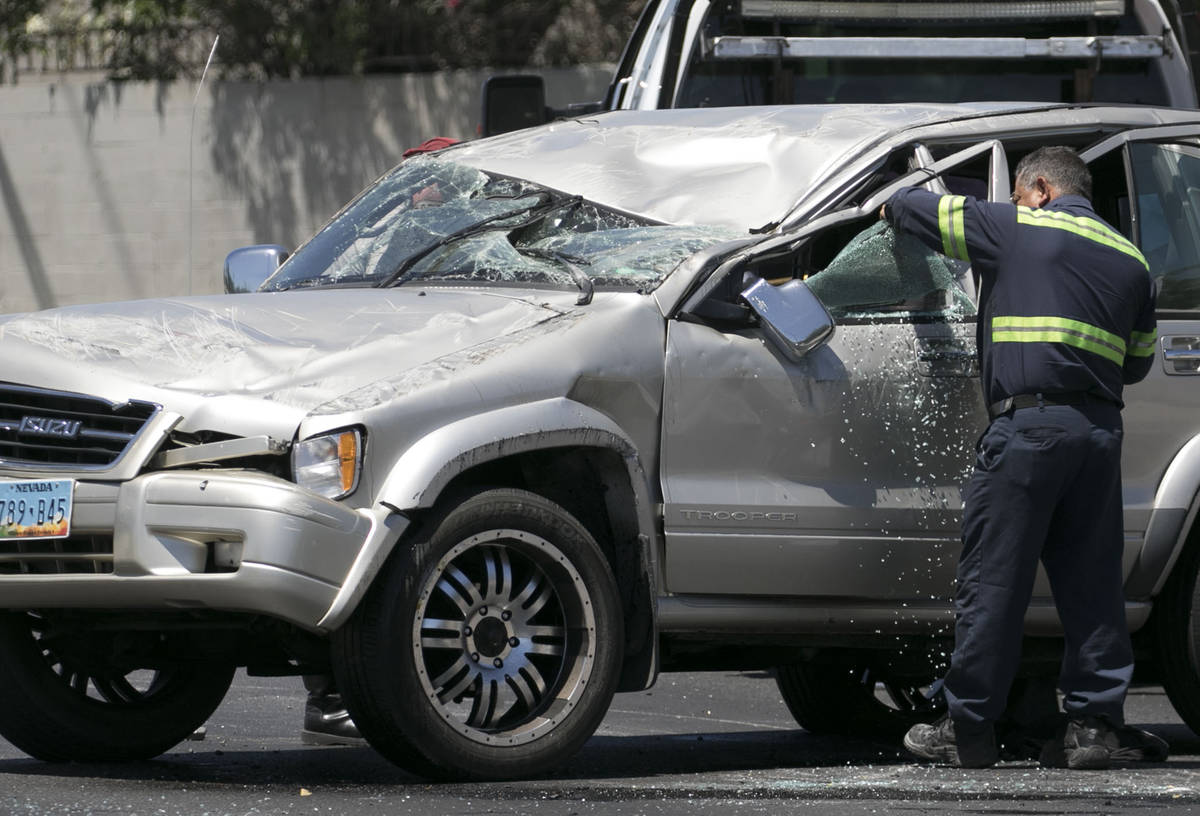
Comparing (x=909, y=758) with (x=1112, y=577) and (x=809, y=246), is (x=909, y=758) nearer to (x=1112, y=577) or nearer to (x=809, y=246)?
(x=1112, y=577)

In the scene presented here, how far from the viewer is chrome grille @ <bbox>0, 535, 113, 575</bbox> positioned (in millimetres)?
5266

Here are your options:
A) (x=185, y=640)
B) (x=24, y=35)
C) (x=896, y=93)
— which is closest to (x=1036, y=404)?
(x=185, y=640)

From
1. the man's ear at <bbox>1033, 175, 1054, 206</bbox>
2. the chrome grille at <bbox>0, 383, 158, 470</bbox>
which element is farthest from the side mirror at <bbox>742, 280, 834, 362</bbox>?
the chrome grille at <bbox>0, 383, 158, 470</bbox>

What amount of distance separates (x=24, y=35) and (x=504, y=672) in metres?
12.0

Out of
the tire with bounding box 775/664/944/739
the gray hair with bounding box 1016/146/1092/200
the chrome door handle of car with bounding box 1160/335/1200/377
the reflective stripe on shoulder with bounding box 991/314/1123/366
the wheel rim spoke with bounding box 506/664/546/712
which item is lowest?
the tire with bounding box 775/664/944/739

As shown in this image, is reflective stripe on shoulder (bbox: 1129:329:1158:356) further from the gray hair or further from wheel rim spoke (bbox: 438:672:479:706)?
wheel rim spoke (bbox: 438:672:479:706)

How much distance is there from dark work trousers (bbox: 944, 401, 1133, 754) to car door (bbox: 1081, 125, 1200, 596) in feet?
1.32

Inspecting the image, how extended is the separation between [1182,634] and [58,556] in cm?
323

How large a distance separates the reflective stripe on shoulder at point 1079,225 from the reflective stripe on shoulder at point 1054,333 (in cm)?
24

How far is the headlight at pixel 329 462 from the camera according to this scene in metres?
5.14

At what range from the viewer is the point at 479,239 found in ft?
20.7

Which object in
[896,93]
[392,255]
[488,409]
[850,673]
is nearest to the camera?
[488,409]

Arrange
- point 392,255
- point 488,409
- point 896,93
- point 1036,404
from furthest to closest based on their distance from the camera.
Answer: point 896,93 < point 392,255 < point 1036,404 < point 488,409

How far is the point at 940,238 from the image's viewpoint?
19.1ft
